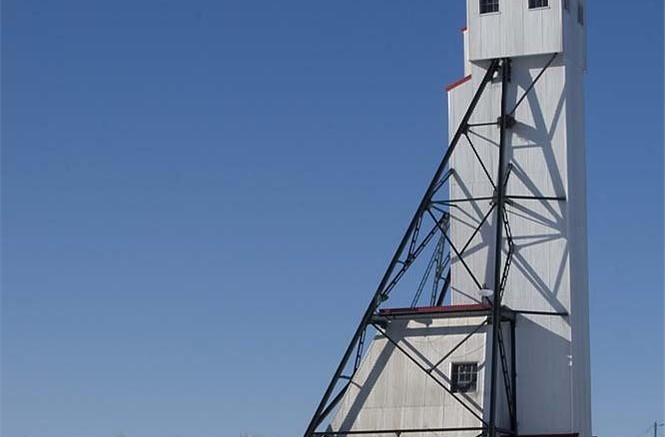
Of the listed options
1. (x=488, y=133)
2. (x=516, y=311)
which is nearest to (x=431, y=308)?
(x=516, y=311)

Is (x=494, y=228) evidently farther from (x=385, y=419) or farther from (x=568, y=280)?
(x=385, y=419)

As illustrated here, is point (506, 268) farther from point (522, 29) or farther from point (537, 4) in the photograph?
point (537, 4)

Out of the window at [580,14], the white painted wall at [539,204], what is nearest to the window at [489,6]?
the white painted wall at [539,204]

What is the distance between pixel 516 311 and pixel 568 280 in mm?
2507

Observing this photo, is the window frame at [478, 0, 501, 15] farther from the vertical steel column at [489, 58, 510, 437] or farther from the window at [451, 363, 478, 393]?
the window at [451, 363, 478, 393]

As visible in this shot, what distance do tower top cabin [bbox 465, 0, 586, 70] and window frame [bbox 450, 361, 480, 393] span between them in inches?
537

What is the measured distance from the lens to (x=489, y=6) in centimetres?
7012

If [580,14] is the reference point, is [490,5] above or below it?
below

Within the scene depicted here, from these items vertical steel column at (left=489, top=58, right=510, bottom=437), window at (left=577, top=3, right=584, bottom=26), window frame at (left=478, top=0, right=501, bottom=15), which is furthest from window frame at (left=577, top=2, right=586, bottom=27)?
vertical steel column at (left=489, top=58, right=510, bottom=437)

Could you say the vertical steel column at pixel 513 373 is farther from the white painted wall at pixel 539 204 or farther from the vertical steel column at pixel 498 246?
the vertical steel column at pixel 498 246

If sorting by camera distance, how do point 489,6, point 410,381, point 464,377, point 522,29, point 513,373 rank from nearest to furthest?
point 464,377 → point 410,381 → point 513,373 → point 522,29 → point 489,6

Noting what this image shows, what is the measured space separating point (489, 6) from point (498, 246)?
1139 cm

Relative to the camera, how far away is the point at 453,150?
69.4 metres

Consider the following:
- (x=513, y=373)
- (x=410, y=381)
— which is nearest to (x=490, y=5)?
(x=513, y=373)
